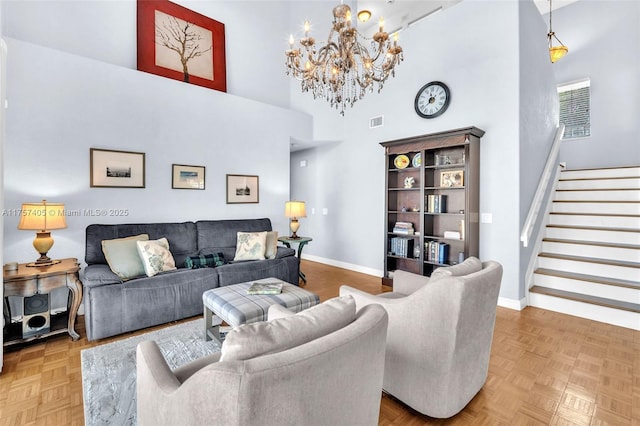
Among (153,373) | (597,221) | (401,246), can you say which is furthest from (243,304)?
(597,221)

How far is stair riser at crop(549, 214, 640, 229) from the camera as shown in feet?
12.6

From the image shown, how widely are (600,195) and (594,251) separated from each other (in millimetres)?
1280

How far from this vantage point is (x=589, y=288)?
3393 millimetres

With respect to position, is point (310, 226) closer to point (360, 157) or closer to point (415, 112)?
point (360, 157)

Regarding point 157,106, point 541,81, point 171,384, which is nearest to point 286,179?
point 157,106

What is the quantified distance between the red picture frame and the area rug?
3643mm

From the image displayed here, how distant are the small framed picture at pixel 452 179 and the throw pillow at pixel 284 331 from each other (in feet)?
10.7

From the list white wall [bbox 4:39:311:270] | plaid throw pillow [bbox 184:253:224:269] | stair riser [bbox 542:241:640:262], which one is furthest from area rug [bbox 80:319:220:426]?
stair riser [bbox 542:241:640:262]

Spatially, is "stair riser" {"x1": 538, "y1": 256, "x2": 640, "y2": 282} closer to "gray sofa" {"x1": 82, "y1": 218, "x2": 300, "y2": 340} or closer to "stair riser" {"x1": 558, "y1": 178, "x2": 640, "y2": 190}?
"stair riser" {"x1": 558, "y1": 178, "x2": 640, "y2": 190}

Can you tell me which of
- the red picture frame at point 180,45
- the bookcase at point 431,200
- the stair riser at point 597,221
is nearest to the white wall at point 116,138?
the red picture frame at point 180,45

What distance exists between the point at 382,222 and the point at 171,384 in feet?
13.8

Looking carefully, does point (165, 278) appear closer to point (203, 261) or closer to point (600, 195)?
point (203, 261)

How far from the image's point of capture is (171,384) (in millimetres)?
1076

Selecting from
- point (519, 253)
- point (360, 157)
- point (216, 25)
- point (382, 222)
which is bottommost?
point (519, 253)
